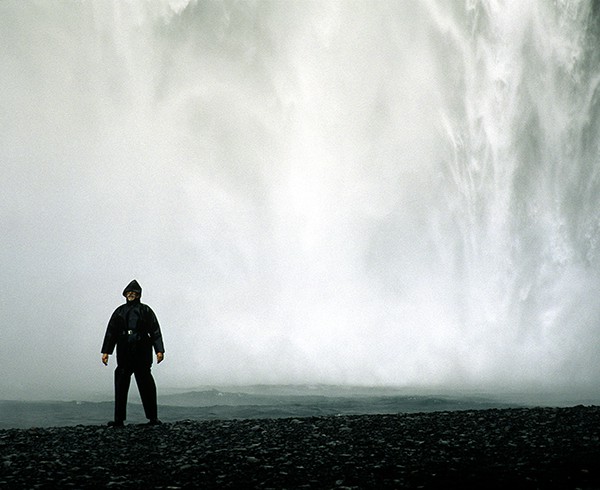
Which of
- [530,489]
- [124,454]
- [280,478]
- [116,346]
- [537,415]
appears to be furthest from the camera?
Answer: [116,346]

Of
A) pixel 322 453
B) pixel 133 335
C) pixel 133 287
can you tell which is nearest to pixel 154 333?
pixel 133 335

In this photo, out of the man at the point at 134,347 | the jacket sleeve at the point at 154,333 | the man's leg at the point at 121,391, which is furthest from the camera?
the jacket sleeve at the point at 154,333

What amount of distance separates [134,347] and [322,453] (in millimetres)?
6684

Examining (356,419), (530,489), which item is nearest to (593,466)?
(530,489)

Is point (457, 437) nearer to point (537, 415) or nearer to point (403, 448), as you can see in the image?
point (403, 448)

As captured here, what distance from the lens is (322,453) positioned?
11320mm

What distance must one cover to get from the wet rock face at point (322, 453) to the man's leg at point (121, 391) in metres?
0.81

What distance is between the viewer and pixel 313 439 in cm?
1265

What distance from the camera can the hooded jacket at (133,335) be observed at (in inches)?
627

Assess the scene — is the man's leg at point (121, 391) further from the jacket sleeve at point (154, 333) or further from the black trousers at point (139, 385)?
the jacket sleeve at point (154, 333)

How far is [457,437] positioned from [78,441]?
26.2 ft

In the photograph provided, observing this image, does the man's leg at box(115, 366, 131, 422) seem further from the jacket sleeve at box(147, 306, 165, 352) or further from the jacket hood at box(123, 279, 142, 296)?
the jacket hood at box(123, 279, 142, 296)

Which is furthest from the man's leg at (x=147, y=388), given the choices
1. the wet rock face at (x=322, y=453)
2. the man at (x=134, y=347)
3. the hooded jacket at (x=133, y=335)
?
the wet rock face at (x=322, y=453)

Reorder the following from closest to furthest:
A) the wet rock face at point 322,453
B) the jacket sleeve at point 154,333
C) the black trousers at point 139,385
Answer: the wet rock face at point 322,453 → the black trousers at point 139,385 → the jacket sleeve at point 154,333
